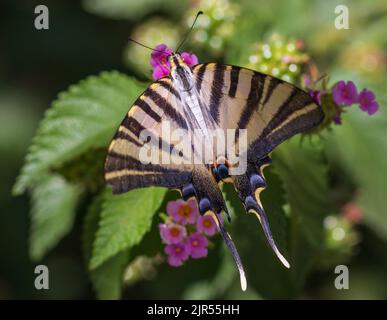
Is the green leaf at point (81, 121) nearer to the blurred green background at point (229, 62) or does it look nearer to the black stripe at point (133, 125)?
the blurred green background at point (229, 62)

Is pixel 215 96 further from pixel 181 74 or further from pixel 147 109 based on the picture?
pixel 147 109

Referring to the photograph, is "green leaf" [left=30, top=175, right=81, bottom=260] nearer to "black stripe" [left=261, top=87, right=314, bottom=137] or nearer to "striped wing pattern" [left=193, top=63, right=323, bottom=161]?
"striped wing pattern" [left=193, top=63, right=323, bottom=161]

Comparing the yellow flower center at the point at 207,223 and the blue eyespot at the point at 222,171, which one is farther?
the yellow flower center at the point at 207,223

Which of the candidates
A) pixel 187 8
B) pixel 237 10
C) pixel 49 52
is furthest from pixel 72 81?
pixel 237 10

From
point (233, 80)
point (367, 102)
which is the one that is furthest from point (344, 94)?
point (233, 80)

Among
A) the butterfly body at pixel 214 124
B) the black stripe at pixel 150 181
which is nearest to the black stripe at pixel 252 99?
the butterfly body at pixel 214 124

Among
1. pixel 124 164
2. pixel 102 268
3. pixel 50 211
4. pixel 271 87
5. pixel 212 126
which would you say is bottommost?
pixel 102 268
